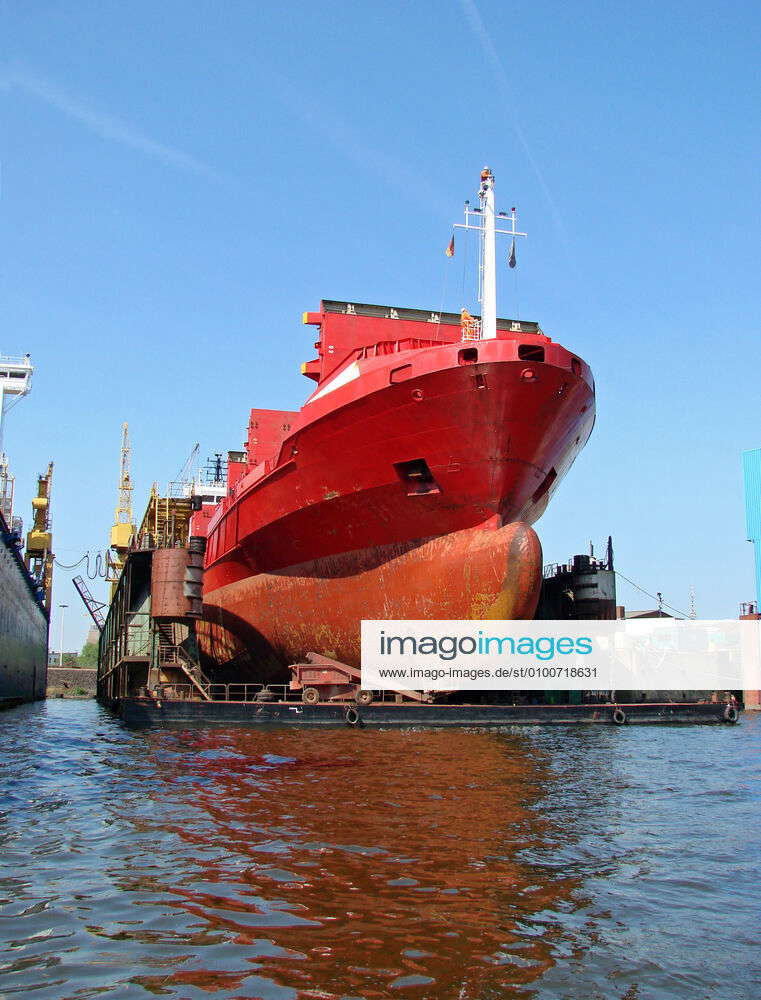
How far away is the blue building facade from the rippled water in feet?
87.9

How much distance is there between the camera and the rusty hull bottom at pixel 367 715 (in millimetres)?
15750

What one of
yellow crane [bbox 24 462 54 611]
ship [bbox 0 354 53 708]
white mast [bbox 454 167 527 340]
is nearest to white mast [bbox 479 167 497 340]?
white mast [bbox 454 167 527 340]

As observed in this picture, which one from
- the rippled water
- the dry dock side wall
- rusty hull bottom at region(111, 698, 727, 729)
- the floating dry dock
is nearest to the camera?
the rippled water

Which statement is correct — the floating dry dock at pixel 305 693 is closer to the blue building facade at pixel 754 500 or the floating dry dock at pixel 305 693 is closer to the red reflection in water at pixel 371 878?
the red reflection in water at pixel 371 878

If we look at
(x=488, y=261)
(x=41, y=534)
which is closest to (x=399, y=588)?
(x=488, y=261)

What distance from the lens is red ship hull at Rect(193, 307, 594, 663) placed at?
1598cm

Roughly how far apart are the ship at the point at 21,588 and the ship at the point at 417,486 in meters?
12.7

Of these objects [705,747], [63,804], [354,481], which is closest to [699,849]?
[63,804]

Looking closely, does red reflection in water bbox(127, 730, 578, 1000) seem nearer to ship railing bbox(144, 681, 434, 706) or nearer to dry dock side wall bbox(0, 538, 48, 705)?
ship railing bbox(144, 681, 434, 706)

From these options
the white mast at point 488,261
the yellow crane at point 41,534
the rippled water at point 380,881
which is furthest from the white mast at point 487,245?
the yellow crane at point 41,534

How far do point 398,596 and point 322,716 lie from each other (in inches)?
107

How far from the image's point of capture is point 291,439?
18.5m

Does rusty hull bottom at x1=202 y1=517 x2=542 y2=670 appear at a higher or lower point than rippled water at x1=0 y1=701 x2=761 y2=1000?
higher

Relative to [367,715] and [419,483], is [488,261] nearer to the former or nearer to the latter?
[419,483]
